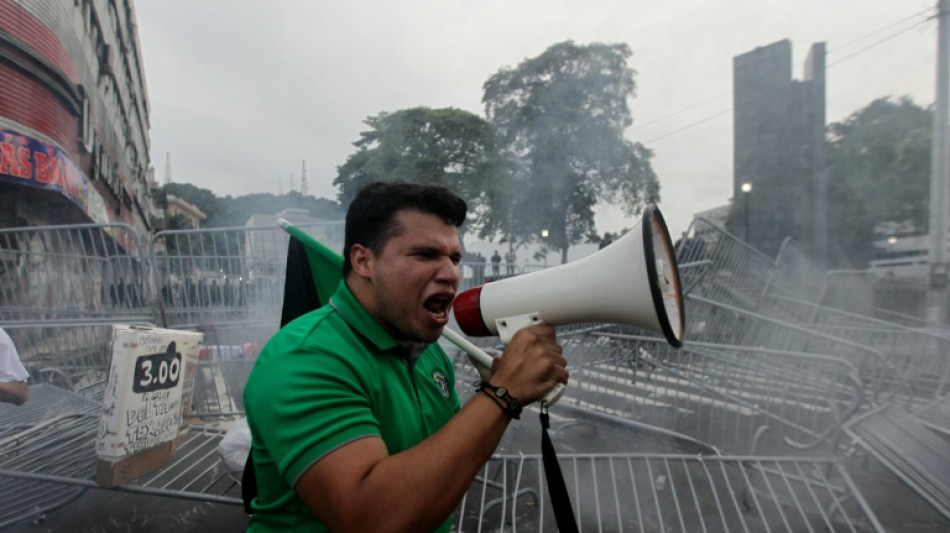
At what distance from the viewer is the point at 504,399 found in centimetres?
94

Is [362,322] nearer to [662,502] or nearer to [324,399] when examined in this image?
[324,399]

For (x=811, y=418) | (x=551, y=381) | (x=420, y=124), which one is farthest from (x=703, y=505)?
(x=420, y=124)

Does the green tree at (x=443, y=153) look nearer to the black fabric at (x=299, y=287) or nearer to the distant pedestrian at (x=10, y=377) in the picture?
the distant pedestrian at (x=10, y=377)

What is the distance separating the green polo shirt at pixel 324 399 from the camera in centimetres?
86

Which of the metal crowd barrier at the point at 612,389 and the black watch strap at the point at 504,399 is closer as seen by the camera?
the black watch strap at the point at 504,399

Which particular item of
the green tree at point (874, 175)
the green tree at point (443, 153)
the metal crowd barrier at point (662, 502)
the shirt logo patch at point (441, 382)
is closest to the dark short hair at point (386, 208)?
the shirt logo patch at point (441, 382)

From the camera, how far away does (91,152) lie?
39.1ft

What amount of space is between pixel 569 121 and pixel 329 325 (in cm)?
1551

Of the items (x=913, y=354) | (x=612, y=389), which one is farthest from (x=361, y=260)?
(x=913, y=354)

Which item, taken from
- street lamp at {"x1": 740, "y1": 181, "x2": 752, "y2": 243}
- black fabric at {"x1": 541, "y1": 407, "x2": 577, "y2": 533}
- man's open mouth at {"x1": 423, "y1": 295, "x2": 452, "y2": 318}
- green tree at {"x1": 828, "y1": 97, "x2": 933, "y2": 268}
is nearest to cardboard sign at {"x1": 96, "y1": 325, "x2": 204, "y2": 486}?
man's open mouth at {"x1": 423, "y1": 295, "x2": 452, "y2": 318}

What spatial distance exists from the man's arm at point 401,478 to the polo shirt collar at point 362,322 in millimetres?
270

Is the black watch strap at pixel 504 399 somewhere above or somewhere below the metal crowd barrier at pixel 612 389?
above

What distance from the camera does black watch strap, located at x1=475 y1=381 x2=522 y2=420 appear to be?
3.07 feet

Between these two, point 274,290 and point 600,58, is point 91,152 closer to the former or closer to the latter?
point 274,290
